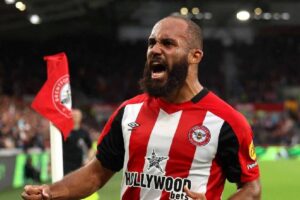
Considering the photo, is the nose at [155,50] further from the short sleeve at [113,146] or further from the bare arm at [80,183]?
the bare arm at [80,183]

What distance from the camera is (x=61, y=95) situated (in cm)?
657

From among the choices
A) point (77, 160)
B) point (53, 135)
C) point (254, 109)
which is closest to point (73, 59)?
point (254, 109)

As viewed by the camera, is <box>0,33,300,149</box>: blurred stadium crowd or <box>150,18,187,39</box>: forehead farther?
<box>0,33,300,149</box>: blurred stadium crowd

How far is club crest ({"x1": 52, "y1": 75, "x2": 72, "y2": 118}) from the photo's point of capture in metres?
6.52

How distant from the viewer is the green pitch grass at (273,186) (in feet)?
38.0

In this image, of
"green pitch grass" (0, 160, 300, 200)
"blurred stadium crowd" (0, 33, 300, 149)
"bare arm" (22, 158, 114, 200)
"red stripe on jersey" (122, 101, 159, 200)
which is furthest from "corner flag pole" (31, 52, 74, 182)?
"blurred stadium crowd" (0, 33, 300, 149)

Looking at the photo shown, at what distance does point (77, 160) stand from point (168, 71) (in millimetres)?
7310

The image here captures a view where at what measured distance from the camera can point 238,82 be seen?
32844mm

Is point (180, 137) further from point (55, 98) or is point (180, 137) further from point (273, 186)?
point (273, 186)

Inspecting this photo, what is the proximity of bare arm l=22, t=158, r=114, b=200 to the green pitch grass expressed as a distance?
23.9 feet

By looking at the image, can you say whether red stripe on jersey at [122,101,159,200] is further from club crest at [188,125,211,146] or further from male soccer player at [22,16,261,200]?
club crest at [188,125,211,146]

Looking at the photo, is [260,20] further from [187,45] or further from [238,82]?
[187,45]

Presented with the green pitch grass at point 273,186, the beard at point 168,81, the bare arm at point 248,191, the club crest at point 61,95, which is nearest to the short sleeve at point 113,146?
the beard at point 168,81

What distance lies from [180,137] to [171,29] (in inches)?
21.0
